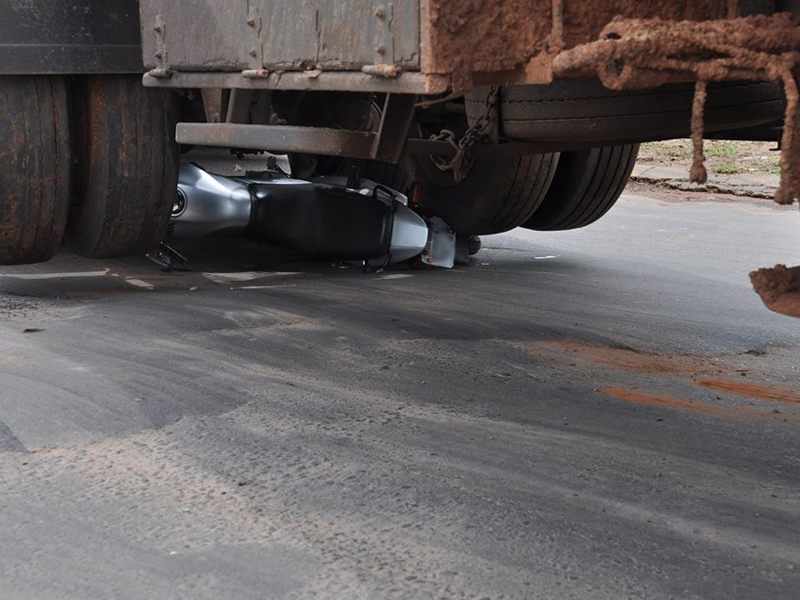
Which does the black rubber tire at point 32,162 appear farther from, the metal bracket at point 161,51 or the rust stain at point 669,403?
the rust stain at point 669,403

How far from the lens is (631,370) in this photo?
3607mm

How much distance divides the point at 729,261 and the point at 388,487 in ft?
13.4

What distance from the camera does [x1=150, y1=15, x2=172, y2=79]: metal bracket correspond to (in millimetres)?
3381

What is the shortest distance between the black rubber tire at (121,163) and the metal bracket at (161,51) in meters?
0.78

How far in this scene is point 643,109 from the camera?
3174mm

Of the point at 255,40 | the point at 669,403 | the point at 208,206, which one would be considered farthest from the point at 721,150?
the point at 255,40

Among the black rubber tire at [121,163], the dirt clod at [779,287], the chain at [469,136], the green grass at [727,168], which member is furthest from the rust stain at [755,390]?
the green grass at [727,168]

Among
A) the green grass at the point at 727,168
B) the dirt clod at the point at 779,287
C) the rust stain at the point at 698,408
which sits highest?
the dirt clod at the point at 779,287

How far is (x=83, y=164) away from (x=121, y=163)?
0.59 ft

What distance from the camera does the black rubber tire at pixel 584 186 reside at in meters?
5.45

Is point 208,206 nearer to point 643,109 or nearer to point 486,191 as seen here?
point 486,191

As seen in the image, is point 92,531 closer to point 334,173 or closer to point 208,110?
point 208,110

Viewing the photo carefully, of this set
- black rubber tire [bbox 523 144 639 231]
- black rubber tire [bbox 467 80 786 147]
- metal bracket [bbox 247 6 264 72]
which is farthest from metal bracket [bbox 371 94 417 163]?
black rubber tire [bbox 523 144 639 231]

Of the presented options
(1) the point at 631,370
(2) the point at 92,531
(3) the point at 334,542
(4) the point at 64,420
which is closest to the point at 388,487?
(3) the point at 334,542
